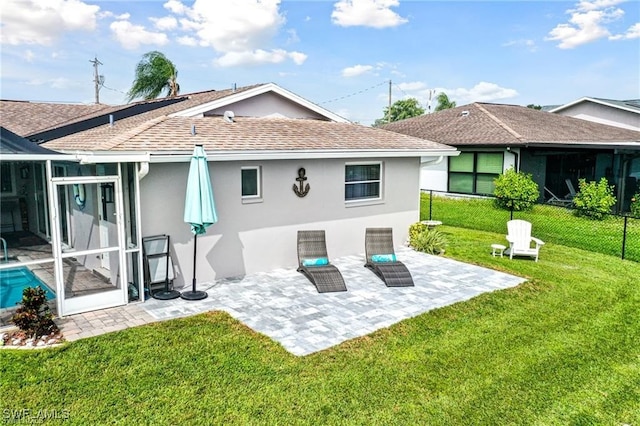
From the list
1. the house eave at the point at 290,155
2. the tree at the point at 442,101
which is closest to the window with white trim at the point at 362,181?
the house eave at the point at 290,155

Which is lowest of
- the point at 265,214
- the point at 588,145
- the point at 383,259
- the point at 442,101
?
the point at 383,259

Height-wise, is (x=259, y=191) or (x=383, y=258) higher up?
(x=259, y=191)

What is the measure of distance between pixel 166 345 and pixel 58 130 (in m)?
8.77

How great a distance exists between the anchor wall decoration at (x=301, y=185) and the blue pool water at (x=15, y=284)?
531 centimetres

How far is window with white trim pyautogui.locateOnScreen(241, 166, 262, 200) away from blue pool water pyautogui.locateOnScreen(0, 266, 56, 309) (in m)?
4.15

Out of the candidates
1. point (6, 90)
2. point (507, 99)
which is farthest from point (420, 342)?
point (507, 99)

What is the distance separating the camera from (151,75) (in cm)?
2972

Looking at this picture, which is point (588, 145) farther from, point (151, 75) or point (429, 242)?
point (151, 75)

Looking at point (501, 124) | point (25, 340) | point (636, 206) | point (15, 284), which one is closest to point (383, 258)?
point (25, 340)

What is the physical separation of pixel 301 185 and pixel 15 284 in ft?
20.0

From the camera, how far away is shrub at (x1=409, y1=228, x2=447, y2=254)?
12.4m

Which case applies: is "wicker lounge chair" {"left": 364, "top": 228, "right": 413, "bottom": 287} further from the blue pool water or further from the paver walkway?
the blue pool water

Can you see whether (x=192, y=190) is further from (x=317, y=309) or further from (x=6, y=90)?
(x=6, y=90)

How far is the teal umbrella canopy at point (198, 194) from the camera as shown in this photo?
8.11 m
